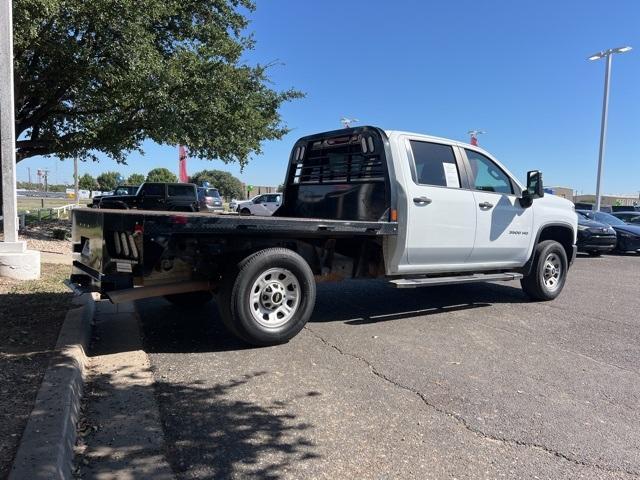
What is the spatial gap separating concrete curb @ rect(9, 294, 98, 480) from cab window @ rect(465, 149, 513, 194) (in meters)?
5.00

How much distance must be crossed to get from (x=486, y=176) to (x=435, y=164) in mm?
1011

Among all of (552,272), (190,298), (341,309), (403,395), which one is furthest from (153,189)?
(403,395)

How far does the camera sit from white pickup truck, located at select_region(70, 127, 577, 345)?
468cm

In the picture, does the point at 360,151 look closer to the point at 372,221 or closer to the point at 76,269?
the point at 372,221

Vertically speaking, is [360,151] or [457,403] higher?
[360,151]

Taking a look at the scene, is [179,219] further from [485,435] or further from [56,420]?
[485,435]

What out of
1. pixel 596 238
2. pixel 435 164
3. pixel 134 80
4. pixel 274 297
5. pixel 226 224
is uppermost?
pixel 134 80

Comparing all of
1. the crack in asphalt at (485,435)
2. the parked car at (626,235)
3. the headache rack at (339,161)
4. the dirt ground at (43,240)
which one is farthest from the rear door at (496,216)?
the parked car at (626,235)

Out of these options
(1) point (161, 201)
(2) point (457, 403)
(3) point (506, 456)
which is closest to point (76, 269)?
(2) point (457, 403)

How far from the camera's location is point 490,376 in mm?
4613

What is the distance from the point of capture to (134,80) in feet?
37.1

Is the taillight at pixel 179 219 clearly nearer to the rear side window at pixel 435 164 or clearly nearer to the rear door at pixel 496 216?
the rear side window at pixel 435 164

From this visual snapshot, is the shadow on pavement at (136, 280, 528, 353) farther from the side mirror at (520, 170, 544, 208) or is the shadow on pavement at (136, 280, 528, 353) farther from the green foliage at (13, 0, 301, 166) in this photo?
the green foliage at (13, 0, 301, 166)

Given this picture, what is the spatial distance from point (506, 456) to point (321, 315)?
3.65 m
